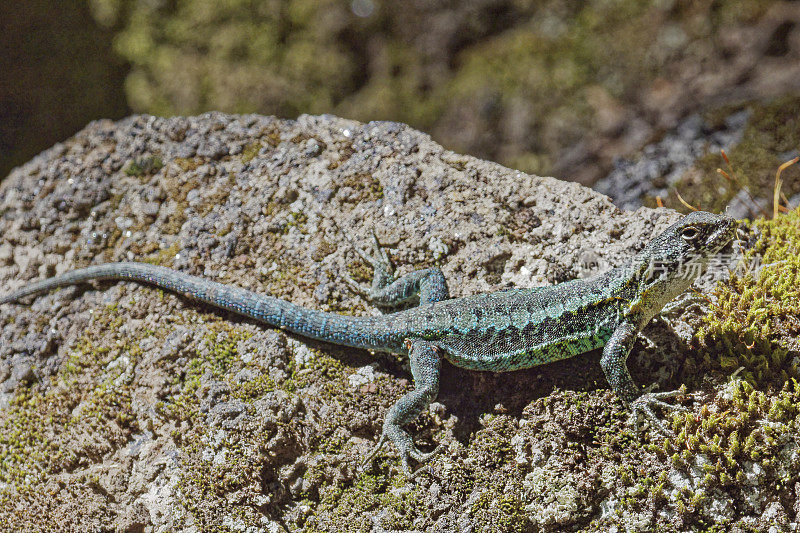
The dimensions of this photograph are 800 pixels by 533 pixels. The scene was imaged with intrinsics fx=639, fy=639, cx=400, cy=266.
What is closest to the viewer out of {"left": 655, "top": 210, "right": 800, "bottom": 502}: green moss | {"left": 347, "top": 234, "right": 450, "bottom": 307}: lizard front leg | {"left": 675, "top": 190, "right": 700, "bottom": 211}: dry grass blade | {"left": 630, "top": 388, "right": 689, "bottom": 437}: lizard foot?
{"left": 655, "top": 210, "right": 800, "bottom": 502}: green moss

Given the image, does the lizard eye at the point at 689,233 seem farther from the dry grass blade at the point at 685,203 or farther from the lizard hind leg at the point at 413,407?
the lizard hind leg at the point at 413,407

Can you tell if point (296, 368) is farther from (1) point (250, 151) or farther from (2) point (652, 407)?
(2) point (652, 407)

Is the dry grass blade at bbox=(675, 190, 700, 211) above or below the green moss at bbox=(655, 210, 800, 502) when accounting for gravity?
above

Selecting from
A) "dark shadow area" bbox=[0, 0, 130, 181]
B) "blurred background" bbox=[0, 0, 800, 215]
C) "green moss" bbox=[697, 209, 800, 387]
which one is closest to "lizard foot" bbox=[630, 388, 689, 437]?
"green moss" bbox=[697, 209, 800, 387]

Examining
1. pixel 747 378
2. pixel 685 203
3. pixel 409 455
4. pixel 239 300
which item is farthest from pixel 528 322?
pixel 685 203

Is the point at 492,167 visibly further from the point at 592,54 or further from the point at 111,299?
the point at 592,54

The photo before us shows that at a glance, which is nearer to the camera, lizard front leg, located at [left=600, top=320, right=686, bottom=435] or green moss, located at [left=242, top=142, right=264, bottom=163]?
lizard front leg, located at [left=600, top=320, right=686, bottom=435]

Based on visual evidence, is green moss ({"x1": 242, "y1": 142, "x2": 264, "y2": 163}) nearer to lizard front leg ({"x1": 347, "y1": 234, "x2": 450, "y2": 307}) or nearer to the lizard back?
lizard front leg ({"x1": 347, "y1": 234, "x2": 450, "y2": 307})
